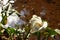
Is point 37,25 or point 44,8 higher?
point 37,25

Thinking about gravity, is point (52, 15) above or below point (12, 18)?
below

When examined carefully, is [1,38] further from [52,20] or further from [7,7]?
[52,20]

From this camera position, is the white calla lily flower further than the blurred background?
No

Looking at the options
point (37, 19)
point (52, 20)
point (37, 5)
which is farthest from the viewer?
point (37, 5)

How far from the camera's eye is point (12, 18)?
632 millimetres

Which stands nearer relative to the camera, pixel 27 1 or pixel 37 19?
pixel 37 19

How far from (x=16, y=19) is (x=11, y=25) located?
3 centimetres

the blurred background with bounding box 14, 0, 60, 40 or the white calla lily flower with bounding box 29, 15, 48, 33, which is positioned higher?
the white calla lily flower with bounding box 29, 15, 48, 33

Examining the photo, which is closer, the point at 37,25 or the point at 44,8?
the point at 37,25

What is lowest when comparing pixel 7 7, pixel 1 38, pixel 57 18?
pixel 57 18

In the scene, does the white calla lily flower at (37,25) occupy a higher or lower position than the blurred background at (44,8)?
higher

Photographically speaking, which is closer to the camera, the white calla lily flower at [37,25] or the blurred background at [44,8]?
the white calla lily flower at [37,25]

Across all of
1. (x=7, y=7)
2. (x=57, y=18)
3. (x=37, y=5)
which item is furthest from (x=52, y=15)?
(x=7, y=7)

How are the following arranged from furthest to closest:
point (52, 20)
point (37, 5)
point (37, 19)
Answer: point (37, 5), point (52, 20), point (37, 19)
